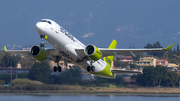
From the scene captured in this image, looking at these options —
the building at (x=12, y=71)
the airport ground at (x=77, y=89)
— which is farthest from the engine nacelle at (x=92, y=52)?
the building at (x=12, y=71)

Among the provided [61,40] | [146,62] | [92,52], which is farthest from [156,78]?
[146,62]

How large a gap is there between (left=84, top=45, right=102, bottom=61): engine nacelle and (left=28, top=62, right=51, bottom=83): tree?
29.3m

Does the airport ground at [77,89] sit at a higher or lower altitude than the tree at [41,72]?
lower

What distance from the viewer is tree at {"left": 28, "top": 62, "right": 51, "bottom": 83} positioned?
208ft

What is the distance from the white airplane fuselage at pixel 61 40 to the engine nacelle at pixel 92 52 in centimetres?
126

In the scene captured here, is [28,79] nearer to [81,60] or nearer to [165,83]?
[165,83]

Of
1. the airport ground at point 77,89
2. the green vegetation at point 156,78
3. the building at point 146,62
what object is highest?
the building at point 146,62

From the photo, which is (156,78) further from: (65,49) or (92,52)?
(65,49)

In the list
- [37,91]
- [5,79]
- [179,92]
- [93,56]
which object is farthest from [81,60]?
[5,79]

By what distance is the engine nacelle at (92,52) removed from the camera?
109 ft

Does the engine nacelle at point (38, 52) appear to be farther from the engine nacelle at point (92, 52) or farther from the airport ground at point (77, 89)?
the airport ground at point (77, 89)

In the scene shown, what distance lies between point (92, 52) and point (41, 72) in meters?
33.5

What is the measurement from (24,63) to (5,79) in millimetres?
20692

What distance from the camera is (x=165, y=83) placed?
217ft
